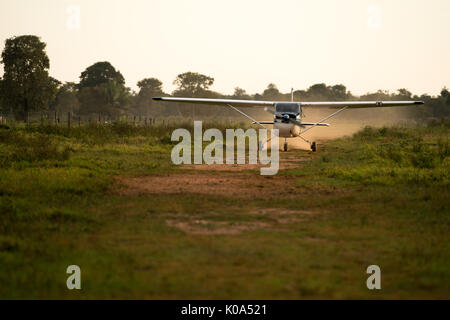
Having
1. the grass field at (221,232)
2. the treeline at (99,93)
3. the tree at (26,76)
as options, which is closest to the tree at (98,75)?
the treeline at (99,93)

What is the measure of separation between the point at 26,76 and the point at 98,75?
87.7ft

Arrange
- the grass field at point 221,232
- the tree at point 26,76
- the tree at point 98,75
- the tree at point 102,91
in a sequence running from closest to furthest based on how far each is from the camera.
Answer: the grass field at point 221,232 < the tree at point 26,76 < the tree at point 102,91 < the tree at point 98,75

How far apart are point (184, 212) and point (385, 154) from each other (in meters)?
13.1

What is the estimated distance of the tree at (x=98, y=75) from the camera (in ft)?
275

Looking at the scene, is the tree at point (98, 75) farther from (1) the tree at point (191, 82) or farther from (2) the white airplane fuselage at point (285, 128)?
(2) the white airplane fuselage at point (285, 128)

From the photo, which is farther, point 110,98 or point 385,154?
point 110,98

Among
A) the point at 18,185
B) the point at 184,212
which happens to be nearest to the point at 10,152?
the point at 18,185

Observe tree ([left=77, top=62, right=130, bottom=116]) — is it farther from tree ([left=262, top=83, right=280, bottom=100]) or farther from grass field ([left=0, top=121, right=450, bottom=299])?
grass field ([left=0, top=121, right=450, bottom=299])

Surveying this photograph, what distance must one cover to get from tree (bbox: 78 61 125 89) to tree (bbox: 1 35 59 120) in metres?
23.8

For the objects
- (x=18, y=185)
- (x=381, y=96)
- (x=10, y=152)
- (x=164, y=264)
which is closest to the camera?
(x=164, y=264)

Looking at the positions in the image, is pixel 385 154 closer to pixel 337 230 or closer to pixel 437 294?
pixel 337 230

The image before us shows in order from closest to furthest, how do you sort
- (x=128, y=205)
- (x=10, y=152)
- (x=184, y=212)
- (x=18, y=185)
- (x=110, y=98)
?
(x=184, y=212)
(x=128, y=205)
(x=18, y=185)
(x=10, y=152)
(x=110, y=98)

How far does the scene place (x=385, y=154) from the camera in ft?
69.4

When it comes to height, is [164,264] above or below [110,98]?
below
